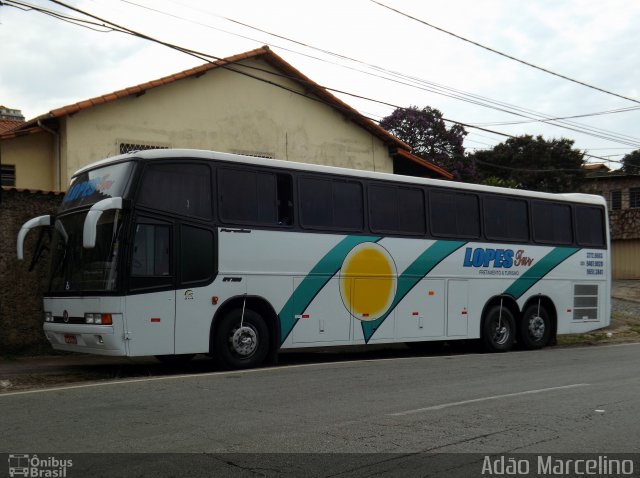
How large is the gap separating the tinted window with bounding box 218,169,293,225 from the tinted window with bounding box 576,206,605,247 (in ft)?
27.8

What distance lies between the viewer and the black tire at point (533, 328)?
57.4 feet

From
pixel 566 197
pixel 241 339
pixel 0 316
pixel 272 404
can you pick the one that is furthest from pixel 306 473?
pixel 566 197

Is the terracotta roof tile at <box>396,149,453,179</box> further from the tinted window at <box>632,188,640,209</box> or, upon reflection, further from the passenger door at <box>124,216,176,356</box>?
the tinted window at <box>632,188,640,209</box>

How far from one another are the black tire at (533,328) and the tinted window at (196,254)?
8306 millimetres

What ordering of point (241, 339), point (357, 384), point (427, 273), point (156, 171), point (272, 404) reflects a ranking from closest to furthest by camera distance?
point (272, 404) → point (357, 384) → point (156, 171) → point (241, 339) → point (427, 273)

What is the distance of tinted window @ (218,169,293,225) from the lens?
12.6 meters

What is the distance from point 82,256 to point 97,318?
1.09m

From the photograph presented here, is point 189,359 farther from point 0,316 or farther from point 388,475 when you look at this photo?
point 388,475

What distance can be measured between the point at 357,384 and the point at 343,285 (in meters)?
3.60

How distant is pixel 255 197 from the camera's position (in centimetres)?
1303

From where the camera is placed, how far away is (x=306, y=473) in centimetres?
592

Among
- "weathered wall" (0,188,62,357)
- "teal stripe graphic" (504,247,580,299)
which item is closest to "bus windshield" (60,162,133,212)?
"weathered wall" (0,188,62,357)

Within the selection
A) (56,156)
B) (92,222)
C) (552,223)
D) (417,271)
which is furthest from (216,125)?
(92,222)

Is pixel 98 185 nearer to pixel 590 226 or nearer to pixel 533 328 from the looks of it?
pixel 533 328
